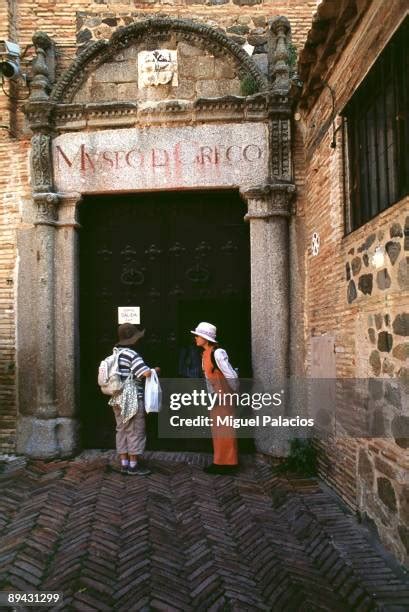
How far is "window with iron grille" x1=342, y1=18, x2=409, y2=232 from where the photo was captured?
3135 millimetres

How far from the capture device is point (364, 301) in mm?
3678

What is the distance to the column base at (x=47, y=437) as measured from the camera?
5.43 meters

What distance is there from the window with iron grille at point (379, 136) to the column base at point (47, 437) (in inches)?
158

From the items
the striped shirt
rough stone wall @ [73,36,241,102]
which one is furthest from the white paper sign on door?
rough stone wall @ [73,36,241,102]

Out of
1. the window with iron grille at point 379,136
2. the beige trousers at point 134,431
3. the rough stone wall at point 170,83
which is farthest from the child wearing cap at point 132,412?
the rough stone wall at point 170,83

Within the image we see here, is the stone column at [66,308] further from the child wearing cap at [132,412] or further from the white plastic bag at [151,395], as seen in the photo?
the white plastic bag at [151,395]

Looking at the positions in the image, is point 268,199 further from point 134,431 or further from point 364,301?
point 134,431

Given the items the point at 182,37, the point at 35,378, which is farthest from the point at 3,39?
the point at 35,378

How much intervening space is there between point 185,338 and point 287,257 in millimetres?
1650

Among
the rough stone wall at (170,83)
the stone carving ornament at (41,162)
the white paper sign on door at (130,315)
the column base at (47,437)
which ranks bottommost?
the column base at (47,437)

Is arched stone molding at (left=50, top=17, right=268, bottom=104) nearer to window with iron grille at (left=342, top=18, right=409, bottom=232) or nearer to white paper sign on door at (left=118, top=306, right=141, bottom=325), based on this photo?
window with iron grille at (left=342, top=18, right=409, bottom=232)

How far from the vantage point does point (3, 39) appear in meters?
5.66

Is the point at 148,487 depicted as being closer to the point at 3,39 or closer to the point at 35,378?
the point at 35,378

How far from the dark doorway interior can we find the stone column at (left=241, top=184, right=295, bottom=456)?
284mm
